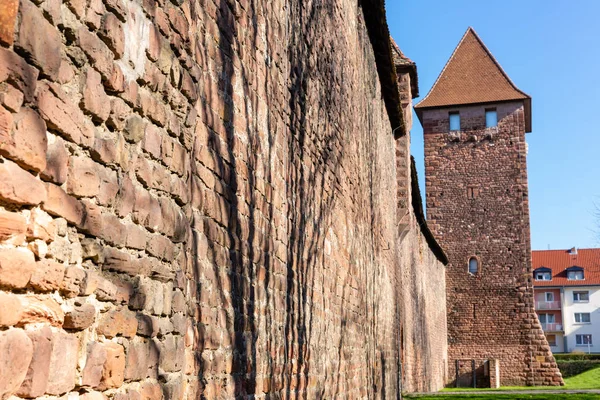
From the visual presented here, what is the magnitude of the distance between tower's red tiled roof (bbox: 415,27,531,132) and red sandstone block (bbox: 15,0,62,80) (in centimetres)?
3166

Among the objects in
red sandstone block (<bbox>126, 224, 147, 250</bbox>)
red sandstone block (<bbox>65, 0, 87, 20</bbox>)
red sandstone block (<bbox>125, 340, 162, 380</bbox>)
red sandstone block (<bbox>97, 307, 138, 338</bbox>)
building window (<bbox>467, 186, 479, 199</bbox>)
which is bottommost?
red sandstone block (<bbox>125, 340, 162, 380</bbox>)

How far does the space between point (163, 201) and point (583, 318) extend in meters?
66.9

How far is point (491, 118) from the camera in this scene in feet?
106

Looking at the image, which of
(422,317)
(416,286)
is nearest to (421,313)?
(422,317)

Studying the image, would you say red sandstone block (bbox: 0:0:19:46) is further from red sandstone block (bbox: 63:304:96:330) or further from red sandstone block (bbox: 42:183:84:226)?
red sandstone block (bbox: 63:304:96:330)

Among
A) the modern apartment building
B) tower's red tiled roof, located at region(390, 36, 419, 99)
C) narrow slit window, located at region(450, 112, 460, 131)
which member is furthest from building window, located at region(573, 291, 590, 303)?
tower's red tiled roof, located at region(390, 36, 419, 99)

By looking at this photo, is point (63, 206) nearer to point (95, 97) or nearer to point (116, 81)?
point (95, 97)

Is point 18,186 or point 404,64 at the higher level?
point 404,64

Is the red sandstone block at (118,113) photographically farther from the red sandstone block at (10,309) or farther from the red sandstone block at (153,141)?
the red sandstone block at (10,309)

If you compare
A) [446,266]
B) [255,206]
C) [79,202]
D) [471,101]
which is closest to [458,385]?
[446,266]

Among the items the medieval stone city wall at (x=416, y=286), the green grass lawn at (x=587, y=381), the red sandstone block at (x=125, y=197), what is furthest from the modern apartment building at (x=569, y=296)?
the red sandstone block at (x=125, y=197)

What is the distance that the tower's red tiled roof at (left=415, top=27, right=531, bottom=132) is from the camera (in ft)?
106

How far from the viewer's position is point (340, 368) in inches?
276

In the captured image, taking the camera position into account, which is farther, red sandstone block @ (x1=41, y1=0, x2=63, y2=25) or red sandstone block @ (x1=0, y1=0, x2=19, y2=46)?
red sandstone block @ (x1=41, y1=0, x2=63, y2=25)
